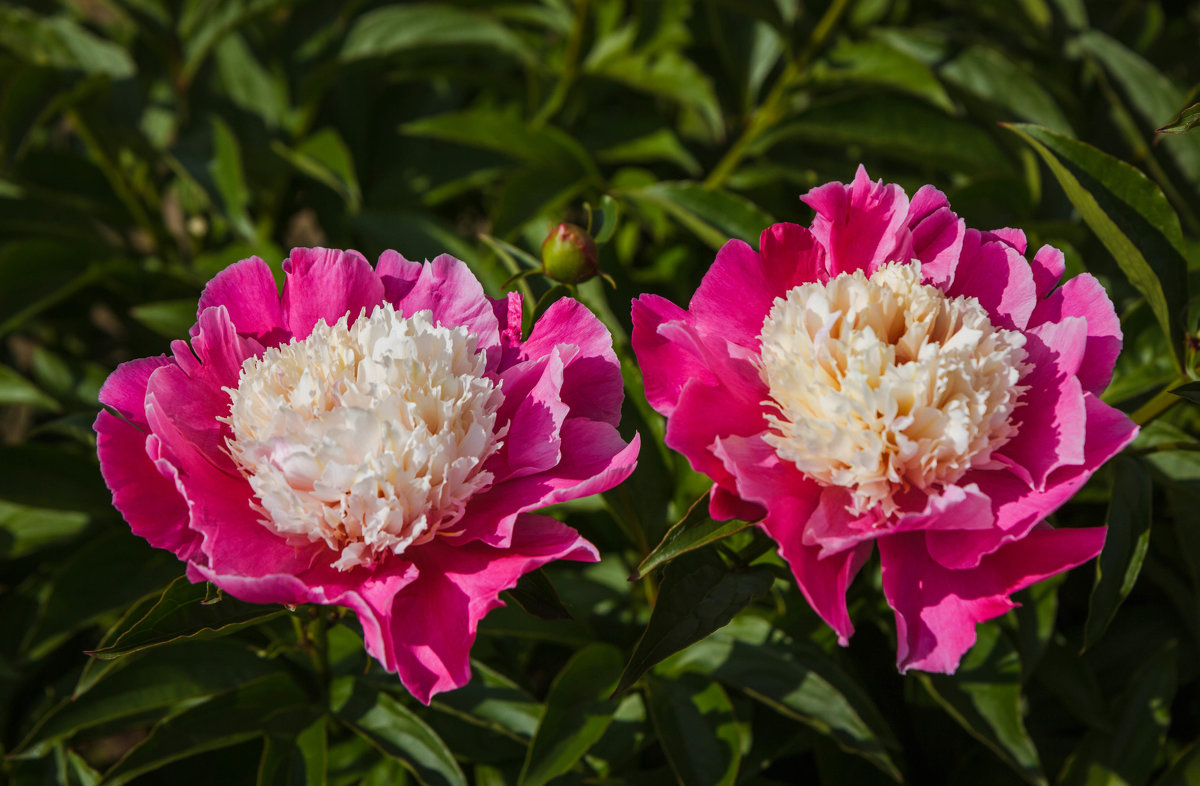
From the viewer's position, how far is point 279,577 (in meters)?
0.76

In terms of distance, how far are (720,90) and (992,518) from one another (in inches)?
59.4

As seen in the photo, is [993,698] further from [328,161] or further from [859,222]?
[328,161]

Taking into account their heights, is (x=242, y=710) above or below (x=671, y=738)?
below

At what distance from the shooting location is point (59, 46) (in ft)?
6.24

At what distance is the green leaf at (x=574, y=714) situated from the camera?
108 centimetres

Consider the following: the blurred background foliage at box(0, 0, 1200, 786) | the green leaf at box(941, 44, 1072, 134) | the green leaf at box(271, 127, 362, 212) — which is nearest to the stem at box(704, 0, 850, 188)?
the blurred background foliage at box(0, 0, 1200, 786)

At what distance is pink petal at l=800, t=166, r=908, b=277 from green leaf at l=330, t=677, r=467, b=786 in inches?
28.0

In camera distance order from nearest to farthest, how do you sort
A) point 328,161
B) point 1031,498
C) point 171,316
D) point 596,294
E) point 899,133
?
point 1031,498 < point 596,294 < point 171,316 < point 899,133 < point 328,161

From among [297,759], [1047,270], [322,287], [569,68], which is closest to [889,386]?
[1047,270]

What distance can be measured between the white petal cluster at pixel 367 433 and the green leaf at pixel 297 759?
41cm

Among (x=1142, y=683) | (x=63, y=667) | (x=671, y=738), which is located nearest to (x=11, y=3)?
(x=63, y=667)

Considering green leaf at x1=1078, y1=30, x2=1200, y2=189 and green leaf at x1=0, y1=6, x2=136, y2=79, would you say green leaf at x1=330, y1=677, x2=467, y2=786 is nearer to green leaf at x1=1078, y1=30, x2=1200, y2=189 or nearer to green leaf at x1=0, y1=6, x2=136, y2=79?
green leaf at x1=0, y1=6, x2=136, y2=79

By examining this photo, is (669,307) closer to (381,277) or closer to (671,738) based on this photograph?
(381,277)

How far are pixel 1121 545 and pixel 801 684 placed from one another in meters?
0.38
